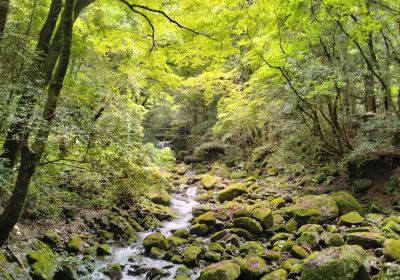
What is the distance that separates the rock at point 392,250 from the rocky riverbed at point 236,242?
0.02 m

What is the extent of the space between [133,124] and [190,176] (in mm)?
10278

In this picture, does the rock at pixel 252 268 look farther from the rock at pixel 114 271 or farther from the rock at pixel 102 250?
the rock at pixel 102 250

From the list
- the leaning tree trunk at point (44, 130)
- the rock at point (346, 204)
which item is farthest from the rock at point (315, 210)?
the leaning tree trunk at point (44, 130)

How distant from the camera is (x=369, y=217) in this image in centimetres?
970

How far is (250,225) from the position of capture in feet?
34.6

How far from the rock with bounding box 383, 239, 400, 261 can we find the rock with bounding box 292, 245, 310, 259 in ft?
5.62

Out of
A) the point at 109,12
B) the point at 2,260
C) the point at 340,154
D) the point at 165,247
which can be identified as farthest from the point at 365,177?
the point at 2,260

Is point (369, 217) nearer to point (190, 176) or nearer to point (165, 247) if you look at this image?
point (165, 247)

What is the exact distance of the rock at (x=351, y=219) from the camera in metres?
9.46

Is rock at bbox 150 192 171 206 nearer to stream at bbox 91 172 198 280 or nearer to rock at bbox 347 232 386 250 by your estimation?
stream at bbox 91 172 198 280

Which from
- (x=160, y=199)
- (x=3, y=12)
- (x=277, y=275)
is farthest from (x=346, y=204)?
(x=3, y=12)

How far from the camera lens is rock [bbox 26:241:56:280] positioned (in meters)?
6.80

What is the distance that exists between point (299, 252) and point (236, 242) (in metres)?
1.95

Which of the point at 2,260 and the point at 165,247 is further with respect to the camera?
the point at 165,247
